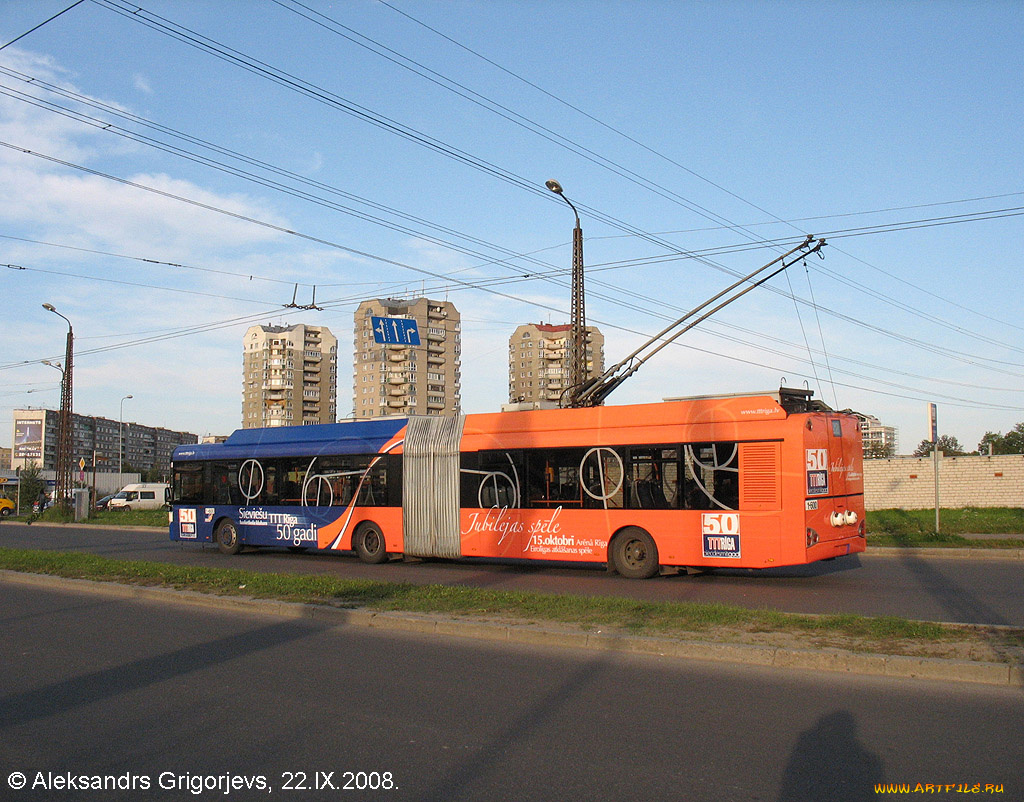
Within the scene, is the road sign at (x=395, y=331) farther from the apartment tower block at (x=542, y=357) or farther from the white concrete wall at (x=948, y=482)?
the apartment tower block at (x=542, y=357)

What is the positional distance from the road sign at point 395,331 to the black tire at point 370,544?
568 inches

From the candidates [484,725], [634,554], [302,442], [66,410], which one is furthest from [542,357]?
[484,725]

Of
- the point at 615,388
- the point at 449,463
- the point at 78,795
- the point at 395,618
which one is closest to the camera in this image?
the point at 78,795

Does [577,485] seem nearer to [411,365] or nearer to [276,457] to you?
[276,457]

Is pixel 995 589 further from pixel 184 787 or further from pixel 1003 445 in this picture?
pixel 1003 445

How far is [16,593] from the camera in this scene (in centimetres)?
1385

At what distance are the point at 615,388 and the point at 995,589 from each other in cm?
1021

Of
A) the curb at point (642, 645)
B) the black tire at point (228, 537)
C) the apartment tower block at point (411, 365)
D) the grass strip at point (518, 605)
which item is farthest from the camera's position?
the apartment tower block at point (411, 365)

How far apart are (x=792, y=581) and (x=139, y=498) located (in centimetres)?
5137

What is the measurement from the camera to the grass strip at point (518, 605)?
8.52 m

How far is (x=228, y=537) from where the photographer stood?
2136 cm

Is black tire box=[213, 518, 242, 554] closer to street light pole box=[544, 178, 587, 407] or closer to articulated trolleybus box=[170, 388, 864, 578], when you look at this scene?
articulated trolleybus box=[170, 388, 864, 578]

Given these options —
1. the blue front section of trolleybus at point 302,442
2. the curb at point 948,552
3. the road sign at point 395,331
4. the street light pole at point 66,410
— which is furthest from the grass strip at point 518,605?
the street light pole at point 66,410

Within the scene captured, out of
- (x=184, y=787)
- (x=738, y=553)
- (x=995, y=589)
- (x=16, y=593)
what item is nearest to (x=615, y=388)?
(x=738, y=553)
